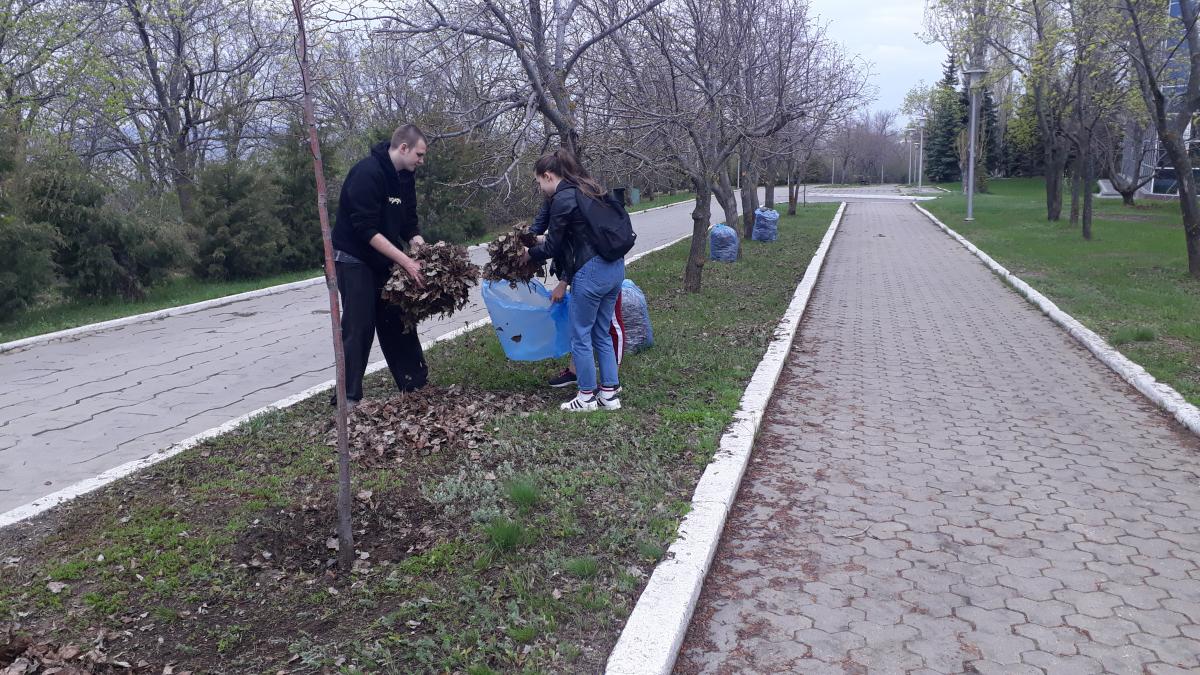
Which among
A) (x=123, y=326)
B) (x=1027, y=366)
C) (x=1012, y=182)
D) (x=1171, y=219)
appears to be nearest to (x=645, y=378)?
(x=1027, y=366)

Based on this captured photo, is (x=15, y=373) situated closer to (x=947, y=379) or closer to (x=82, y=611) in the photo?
(x=82, y=611)

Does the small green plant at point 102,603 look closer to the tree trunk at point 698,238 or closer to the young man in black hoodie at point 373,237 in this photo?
Answer: the young man in black hoodie at point 373,237

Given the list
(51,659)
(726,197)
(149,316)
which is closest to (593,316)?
(51,659)

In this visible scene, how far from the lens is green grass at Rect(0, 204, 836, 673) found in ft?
10.5

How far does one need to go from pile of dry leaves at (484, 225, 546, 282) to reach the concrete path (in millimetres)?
1836

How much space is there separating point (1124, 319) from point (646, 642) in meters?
8.59

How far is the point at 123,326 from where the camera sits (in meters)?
10.3

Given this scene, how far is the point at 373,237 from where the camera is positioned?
554 centimetres

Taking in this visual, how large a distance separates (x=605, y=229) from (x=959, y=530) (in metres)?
2.74

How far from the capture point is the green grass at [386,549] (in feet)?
10.5

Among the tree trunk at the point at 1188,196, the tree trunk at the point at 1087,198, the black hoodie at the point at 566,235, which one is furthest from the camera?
the tree trunk at the point at 1087,198

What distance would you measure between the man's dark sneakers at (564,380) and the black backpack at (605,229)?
1.29 m

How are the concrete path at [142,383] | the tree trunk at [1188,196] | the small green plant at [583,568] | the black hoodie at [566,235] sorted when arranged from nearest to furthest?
the small green plant at [583,568] < the concrete path at [142,383] < the black hoodie at [566,235] < the tree trunk at [1188,196]

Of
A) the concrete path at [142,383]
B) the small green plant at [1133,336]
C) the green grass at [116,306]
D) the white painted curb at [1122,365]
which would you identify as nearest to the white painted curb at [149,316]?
the concrete path at [142,383]
